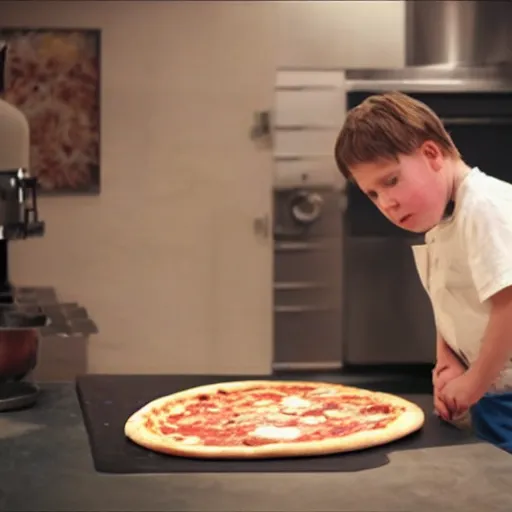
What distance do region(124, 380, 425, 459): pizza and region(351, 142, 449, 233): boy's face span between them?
0.29 metres

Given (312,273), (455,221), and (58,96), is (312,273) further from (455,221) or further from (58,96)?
(455,221)

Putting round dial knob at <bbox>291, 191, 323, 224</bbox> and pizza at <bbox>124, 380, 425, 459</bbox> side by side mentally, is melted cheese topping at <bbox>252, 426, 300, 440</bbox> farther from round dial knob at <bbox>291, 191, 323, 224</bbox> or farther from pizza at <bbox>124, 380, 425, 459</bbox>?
round dial knob at <bbox>291, 191, 323, 224</bbox>

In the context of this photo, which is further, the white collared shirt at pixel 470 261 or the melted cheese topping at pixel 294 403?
the melted cheese topping at pixel 294 403

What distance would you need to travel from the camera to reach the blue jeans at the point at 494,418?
4.56 feet

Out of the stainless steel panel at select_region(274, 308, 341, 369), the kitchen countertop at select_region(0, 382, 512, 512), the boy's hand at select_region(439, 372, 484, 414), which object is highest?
the boy's hand at select_region(439, 372, 484, 414)

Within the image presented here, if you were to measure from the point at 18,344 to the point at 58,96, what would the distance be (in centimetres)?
168

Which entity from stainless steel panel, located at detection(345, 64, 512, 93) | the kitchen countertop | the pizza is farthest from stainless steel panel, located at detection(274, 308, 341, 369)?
the kitchen countertop

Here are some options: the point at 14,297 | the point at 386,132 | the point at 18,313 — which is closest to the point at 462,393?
the point at 386,132

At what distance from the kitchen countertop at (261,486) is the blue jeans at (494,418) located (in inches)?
7.6

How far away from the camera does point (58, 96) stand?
2996 millimetres

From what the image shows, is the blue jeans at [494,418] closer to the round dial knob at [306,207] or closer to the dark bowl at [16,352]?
the dark bowl at [16,352]

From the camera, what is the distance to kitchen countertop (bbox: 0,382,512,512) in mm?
959

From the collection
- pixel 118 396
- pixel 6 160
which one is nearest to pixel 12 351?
pixel 118 396

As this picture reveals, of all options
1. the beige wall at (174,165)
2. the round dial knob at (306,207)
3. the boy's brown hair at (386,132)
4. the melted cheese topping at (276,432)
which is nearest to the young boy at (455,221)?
the boy's brown hair at (386,132)
